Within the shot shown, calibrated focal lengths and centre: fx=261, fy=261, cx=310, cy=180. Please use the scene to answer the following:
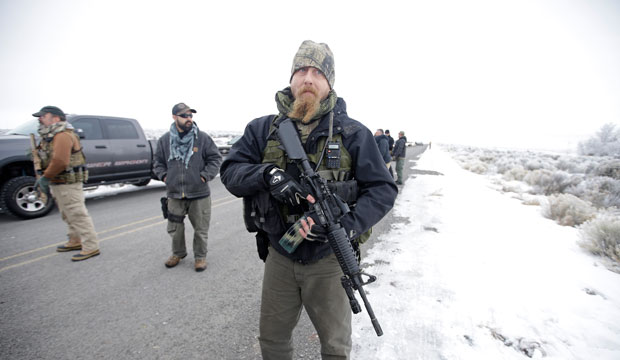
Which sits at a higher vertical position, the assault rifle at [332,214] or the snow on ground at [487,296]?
the assault rifle at [332,214]

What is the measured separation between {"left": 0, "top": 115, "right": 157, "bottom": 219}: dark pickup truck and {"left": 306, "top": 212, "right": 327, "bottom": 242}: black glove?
5040 millimetres

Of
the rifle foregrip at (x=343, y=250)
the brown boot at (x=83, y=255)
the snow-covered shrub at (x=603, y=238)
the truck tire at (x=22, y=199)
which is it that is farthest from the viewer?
the truck tire at (x=22, y=199)

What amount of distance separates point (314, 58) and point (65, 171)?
12.3 ft

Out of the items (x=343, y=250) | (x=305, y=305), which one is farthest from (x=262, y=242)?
(x=343, y=250)

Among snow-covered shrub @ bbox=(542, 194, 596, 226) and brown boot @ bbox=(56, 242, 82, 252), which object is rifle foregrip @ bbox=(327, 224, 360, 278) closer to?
brown boot @ bbox=(56, 242, 82, 252)

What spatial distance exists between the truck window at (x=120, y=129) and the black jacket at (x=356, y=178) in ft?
22.8

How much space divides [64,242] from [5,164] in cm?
261

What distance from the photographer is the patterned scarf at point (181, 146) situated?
126 inches

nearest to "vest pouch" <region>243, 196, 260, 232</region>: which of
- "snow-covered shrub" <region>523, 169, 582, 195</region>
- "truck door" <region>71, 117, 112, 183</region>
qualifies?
"truck door" <region>71, 117, 112, 183</region>

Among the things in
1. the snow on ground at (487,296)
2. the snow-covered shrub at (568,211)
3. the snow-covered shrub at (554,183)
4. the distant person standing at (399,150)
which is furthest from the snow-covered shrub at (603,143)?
the snow on ground at (487,296)

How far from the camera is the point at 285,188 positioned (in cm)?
136

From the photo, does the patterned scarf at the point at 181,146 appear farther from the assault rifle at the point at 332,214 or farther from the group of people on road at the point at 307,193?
the assault rifle at the point at 332,214

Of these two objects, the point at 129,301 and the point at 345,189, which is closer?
the point at 345,189

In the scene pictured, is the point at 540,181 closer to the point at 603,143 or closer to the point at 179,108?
the point at 179,108
